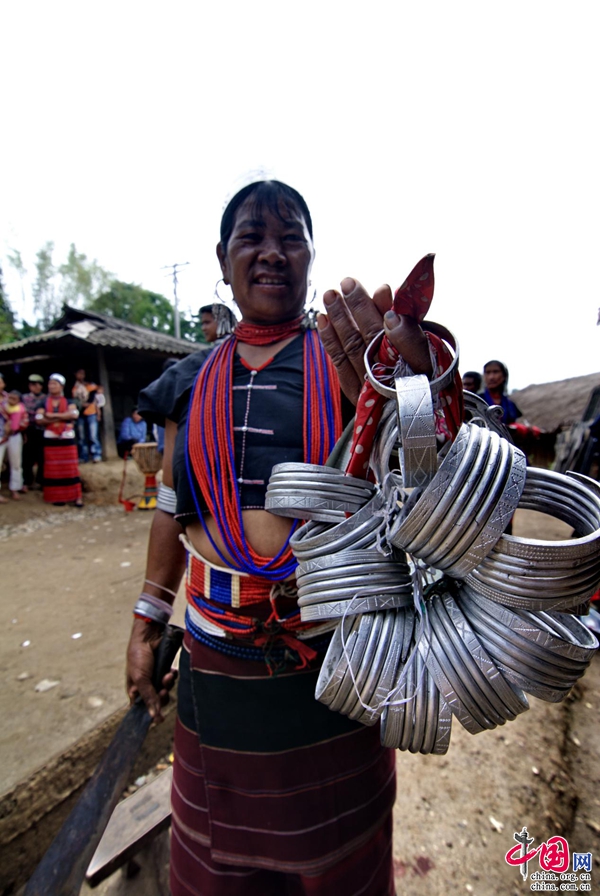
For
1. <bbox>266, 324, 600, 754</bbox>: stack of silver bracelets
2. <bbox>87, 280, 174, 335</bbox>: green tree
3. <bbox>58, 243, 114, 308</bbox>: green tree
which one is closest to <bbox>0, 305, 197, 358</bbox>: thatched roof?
<bbox>266, 324, 600, 754</bbox>: stack of silver bracelets

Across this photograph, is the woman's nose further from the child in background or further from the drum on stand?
the child in background

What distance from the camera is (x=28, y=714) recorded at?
8.34 feet

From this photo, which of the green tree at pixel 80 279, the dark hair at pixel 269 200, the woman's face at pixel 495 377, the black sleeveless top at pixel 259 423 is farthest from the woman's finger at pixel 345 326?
the green tree at pixel 80 279

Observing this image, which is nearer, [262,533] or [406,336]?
[406,336]

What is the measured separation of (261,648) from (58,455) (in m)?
7.93

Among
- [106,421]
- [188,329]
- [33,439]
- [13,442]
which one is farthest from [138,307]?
[13,442]

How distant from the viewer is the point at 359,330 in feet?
2.33

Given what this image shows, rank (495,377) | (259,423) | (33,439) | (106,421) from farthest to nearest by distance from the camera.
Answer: (106,421) → (33,439) → (495,377) → (259,423)

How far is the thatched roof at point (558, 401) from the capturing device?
9812 millimetres

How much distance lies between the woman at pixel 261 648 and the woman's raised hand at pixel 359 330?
0.37 m

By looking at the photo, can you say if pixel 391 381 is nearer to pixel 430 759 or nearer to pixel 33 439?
pixel 430 759

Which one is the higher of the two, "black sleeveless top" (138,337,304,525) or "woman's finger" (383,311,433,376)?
→ "woman's finger" (383,311,433,376)

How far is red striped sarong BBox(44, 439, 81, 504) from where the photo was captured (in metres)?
7.95

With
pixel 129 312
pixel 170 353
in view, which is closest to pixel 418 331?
pixel 170 353
